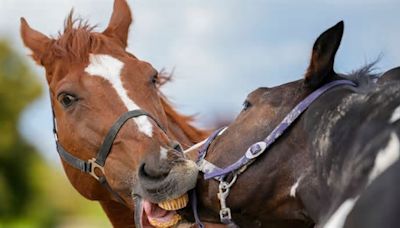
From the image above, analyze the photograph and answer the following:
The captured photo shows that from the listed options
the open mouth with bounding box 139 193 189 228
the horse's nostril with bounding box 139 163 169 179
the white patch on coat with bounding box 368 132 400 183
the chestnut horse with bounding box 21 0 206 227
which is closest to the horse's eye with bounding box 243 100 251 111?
the chestnut horse with bounding box 21 0 206 227

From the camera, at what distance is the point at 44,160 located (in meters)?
42.2

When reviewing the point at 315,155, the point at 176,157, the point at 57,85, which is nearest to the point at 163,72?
the point at 57,85

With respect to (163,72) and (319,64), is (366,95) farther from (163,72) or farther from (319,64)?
(163,72)

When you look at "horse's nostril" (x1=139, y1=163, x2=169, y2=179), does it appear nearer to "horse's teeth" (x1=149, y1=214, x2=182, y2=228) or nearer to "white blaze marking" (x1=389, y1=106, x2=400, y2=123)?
"horse's teeth" (x1=149, y1=214, x2=182, y2=228)

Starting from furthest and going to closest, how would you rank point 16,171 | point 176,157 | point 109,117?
point 16,171, point 109,117, point 176,157

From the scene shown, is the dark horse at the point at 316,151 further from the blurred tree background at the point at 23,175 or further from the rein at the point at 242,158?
the blurred tree background at the point at 23,175

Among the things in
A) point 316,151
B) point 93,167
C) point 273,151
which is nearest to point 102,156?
point 93,167

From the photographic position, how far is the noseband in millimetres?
5746

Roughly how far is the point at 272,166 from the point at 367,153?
101 centimetres

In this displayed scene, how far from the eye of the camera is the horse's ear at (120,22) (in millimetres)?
6594

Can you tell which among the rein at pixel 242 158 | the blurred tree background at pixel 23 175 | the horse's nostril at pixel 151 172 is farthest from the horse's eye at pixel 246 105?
the blurred tree background at pixel 23 175

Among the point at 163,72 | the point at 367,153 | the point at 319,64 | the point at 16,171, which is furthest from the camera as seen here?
the point at 16,171

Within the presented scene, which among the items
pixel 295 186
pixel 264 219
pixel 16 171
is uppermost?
pixel 295 186

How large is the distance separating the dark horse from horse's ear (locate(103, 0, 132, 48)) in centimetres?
161
